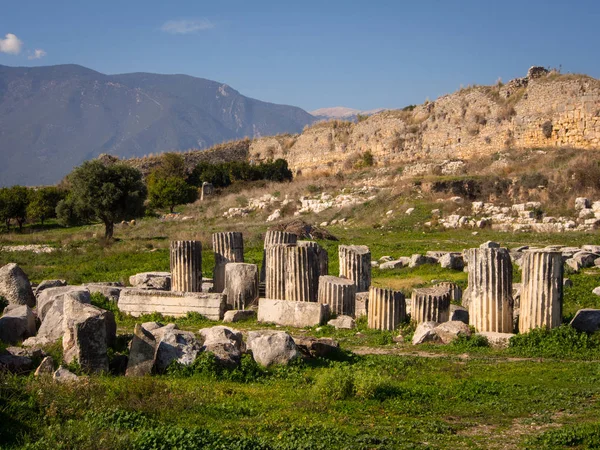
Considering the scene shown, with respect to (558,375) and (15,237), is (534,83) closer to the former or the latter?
(15,237)

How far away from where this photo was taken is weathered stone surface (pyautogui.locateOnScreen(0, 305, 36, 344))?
39.9 feet

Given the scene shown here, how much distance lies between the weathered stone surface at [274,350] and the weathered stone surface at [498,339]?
3.54m

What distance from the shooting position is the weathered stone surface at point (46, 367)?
883cm

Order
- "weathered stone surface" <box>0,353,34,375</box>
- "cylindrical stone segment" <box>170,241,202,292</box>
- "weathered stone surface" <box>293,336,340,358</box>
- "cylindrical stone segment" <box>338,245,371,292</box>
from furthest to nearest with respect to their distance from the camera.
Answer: "cylindrical stone segment" <box>170,241,202,292</box> → "cylindrical stone segment" <box>338,245,371,292</box> → "weathered stone surface" <box>293,336,340,358</box> → "weathered stone surface" <box>0,353,34,375</box>

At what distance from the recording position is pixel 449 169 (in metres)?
36.8

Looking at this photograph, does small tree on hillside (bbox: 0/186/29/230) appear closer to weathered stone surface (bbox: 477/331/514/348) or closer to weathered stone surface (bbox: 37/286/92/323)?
weathered stone surface (bbox: 37/286/92/323)

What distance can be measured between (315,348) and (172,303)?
5.43 metres

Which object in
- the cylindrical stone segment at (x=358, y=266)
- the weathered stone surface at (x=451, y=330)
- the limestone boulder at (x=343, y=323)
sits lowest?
the limestone boulder at (x=343, y=323)

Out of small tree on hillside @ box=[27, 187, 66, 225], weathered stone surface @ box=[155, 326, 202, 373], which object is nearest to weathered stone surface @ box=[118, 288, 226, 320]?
weathered stone surface @ box=[155, 326, 202, 373]

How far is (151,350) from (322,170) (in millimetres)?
42352

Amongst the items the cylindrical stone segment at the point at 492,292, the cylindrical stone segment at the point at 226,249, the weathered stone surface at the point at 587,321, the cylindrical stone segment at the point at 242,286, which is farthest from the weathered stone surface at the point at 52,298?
the weathered stone surface at the point at 587,321

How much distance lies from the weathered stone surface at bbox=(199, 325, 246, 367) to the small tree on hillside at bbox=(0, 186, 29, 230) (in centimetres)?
3373

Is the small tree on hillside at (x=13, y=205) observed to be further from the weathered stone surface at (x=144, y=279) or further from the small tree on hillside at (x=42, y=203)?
the weathered stone surface at (x=144, y=279)

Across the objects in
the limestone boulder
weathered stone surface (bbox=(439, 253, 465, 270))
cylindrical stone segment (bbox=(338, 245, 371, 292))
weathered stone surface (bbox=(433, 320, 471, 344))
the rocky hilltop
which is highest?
the rocky hilltop
